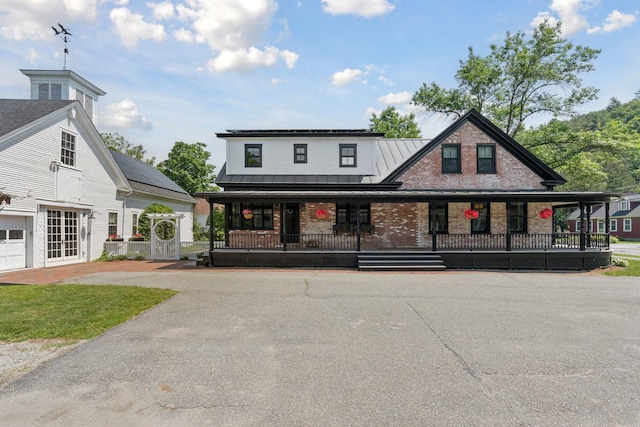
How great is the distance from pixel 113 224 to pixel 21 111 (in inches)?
254

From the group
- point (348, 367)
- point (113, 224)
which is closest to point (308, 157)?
point (113, 224)

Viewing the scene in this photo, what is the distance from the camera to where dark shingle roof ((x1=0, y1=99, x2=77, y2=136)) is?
12.5 m

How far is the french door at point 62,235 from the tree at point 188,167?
22853mm

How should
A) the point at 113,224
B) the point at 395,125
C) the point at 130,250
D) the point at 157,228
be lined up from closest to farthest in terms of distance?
the point at 130,250, the point at 157,228, the point at 113,224, the point at 395,125

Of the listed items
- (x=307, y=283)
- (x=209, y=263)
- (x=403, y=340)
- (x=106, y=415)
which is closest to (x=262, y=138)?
(x=209, y=263)

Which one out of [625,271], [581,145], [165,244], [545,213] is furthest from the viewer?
[581,145]

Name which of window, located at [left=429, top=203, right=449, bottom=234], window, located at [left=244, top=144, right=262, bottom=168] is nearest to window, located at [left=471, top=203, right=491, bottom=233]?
window, located at [left=429, top=203, right=449, bottom=234]

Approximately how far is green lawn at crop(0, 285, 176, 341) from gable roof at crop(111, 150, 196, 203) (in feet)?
36.8

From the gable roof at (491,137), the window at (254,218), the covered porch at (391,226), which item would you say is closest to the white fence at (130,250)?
the window at (254,218)

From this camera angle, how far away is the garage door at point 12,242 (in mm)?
12211

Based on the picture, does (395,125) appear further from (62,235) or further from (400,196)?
(62,235)

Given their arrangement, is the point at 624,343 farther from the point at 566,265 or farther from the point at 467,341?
the point at 566,265

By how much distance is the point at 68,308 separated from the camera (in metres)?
7.03

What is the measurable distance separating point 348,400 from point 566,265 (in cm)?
1440
